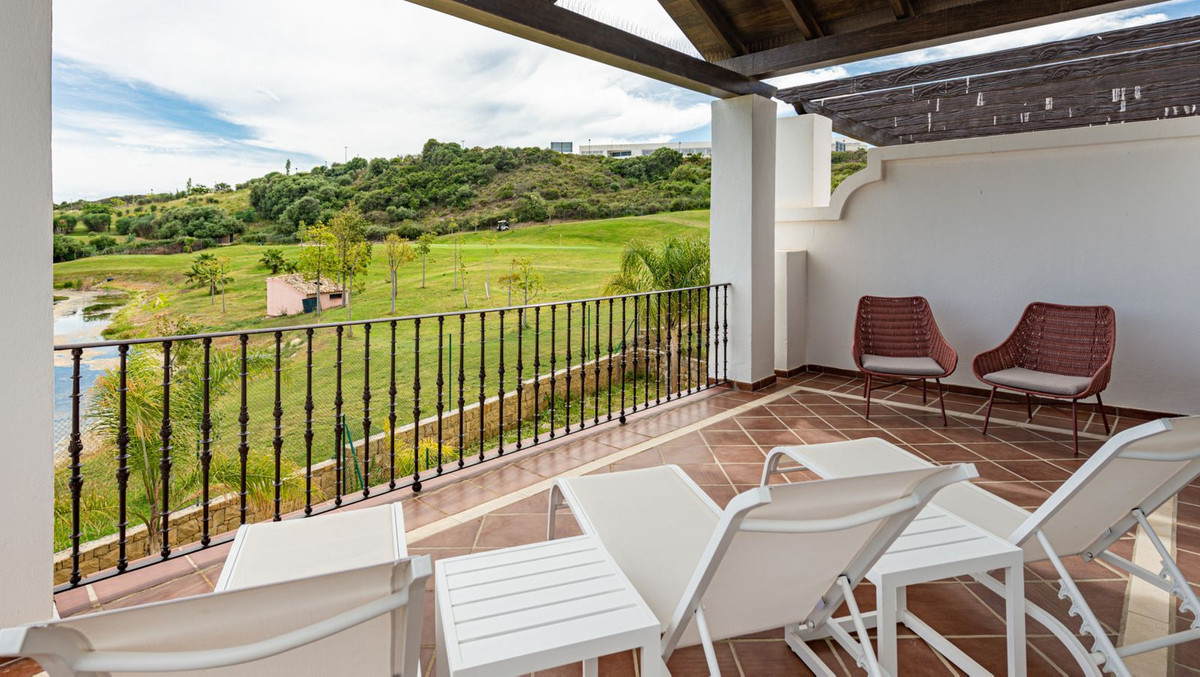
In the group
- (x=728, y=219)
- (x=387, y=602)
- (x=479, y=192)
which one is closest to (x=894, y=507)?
(x=387, y=602)

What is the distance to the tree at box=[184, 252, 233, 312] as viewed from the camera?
17734mm

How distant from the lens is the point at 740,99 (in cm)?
539

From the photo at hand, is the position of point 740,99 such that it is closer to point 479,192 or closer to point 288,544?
point 288,544

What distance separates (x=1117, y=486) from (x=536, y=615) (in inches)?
66.0

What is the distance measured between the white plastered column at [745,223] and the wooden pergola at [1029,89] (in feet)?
2.76

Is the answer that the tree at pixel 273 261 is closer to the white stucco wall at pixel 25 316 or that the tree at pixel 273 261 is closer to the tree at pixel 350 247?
the tree at pixel 350 247

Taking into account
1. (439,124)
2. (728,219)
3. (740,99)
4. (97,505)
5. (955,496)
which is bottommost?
(97,505)

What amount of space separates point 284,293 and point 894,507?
20.7 m

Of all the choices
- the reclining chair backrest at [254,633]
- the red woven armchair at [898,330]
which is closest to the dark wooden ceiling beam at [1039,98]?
the red woven armchair at [898,330]

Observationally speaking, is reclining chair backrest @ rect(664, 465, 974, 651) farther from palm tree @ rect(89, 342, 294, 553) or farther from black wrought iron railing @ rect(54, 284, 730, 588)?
palm tree @ rect(89, 342, 294, 553)

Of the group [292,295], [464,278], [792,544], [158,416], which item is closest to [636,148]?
[464,278]

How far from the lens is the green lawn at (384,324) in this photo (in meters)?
14.2

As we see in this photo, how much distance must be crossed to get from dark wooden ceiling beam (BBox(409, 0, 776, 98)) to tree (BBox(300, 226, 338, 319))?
16584mm

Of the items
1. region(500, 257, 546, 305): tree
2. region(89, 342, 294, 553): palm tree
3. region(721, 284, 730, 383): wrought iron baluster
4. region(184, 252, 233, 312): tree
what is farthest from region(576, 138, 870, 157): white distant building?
region(89, 342, 294, 553): palm tree
